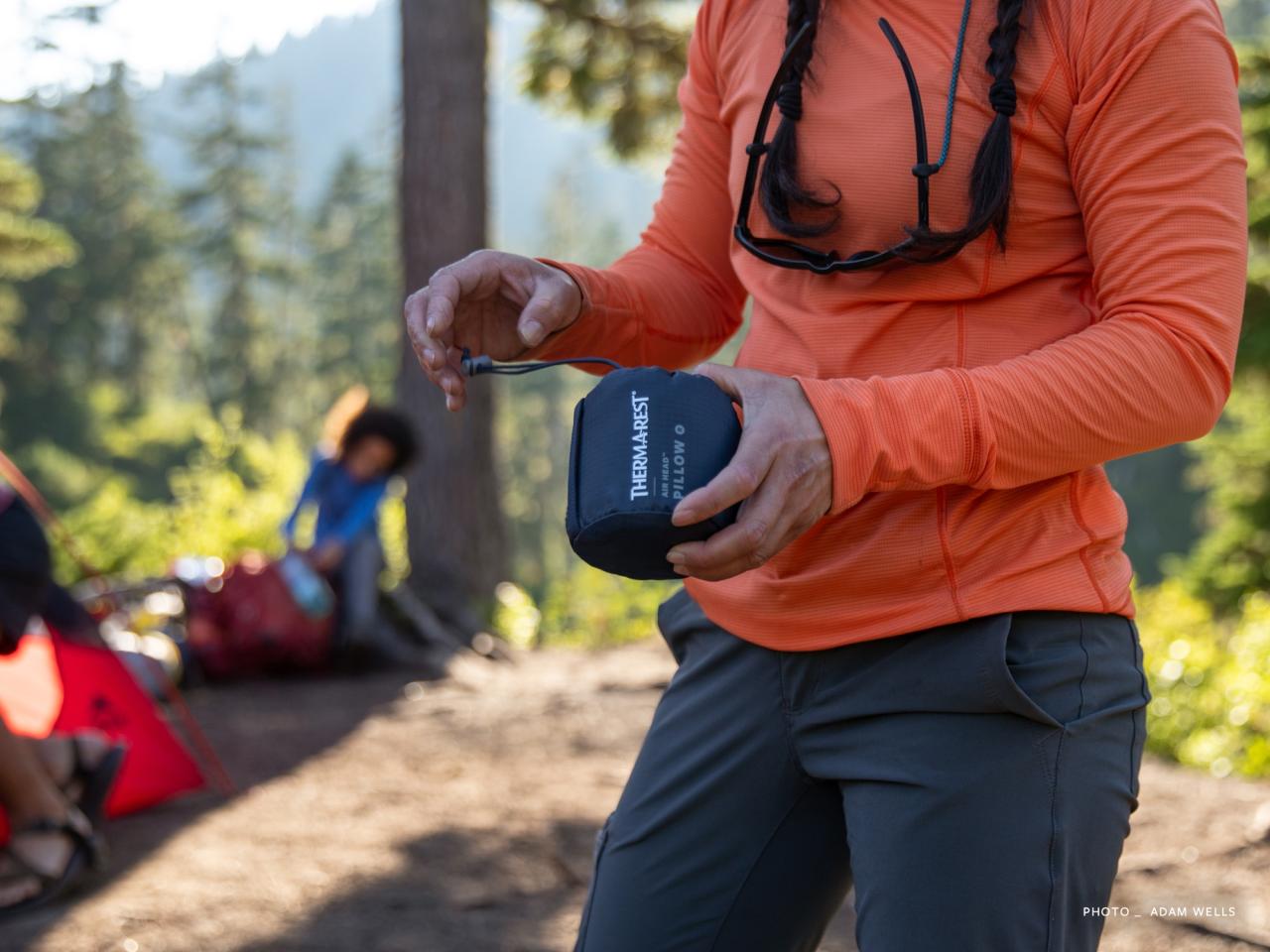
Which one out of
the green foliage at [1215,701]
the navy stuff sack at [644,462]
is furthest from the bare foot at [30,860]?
the green foliage at [1215,701]

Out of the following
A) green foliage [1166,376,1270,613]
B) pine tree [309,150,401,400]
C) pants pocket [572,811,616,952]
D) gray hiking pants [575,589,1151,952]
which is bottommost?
pine tree [309,150,401,400]

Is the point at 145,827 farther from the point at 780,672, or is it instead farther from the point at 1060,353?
the point at 1060,353

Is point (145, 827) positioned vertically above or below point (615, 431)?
below

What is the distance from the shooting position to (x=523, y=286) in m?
1.69

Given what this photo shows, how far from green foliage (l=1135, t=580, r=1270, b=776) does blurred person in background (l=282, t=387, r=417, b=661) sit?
12.7ft

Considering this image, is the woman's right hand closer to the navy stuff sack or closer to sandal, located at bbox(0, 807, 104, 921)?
the navy stuff sack

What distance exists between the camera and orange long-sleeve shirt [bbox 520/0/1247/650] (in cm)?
129

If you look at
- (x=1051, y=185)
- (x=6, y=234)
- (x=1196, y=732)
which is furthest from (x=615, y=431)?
(x=6, y=234)

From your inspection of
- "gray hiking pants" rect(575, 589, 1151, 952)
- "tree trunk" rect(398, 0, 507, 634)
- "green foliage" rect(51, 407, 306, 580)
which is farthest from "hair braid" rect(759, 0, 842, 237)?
"green foliage" rect(51, 407, 306, 580)

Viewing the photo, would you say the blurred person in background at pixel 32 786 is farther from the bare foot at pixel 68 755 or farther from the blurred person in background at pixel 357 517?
the blurred person in background at pixel 357 517

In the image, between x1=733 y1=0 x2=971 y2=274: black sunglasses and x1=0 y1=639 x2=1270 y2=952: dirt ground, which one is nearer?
x1=733 y1=0 x2=971 y2=274: black sunglasses

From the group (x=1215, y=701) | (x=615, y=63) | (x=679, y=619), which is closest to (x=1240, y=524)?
(x=1215, y=701)

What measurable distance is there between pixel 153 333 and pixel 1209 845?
161 ft

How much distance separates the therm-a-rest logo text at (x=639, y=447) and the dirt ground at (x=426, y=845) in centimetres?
61
